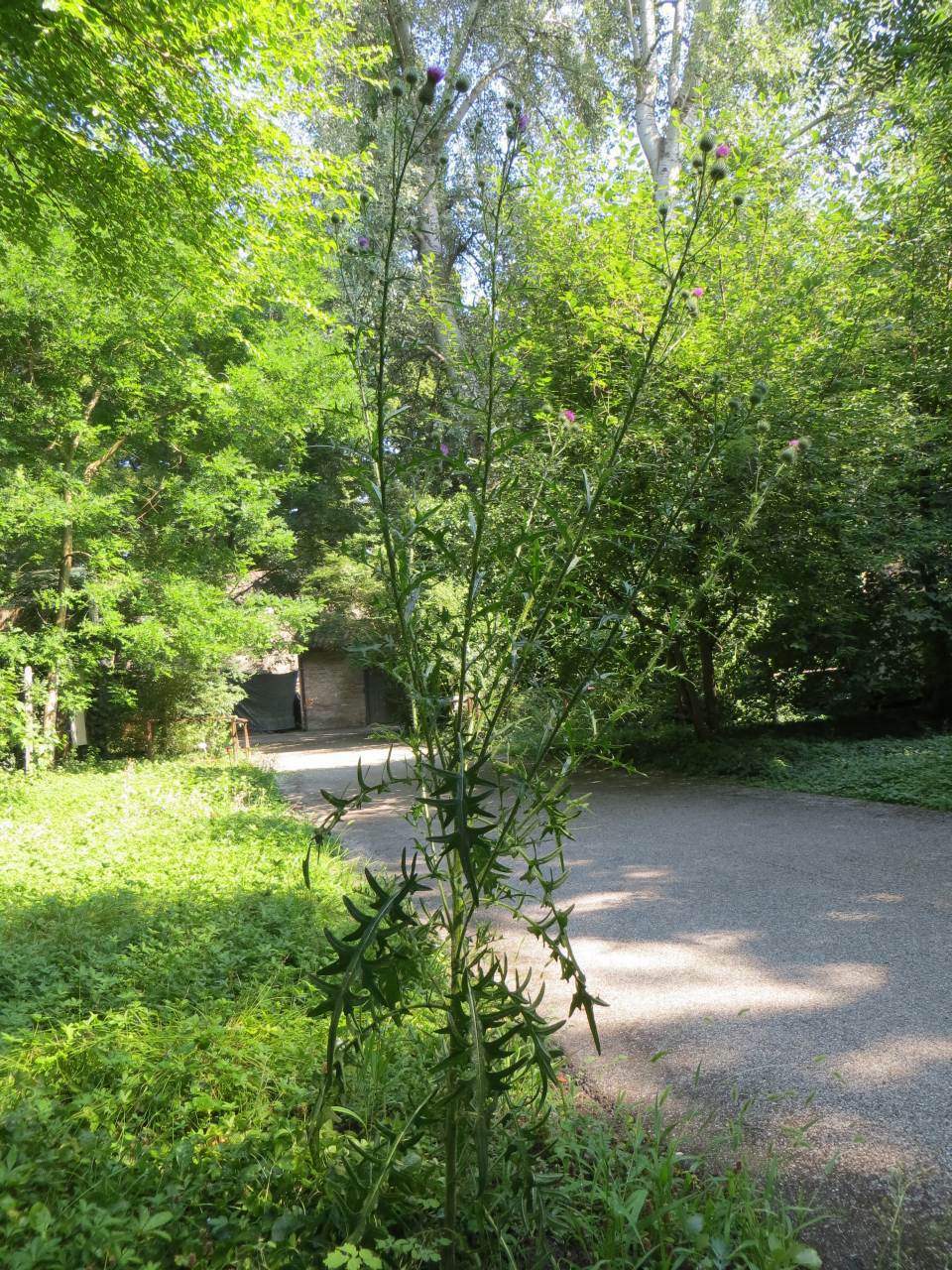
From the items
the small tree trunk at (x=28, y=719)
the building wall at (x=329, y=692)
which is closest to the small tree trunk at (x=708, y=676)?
the small tree trunk at (x=28, y=719)

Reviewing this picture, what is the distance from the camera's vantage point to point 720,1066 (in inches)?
104

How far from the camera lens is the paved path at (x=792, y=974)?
228cm

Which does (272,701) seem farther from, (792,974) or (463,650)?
(463,650)

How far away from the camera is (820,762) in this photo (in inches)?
332

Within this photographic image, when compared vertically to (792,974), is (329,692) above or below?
above

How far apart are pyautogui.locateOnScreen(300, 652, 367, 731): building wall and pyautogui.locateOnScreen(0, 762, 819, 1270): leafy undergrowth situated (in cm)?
1762

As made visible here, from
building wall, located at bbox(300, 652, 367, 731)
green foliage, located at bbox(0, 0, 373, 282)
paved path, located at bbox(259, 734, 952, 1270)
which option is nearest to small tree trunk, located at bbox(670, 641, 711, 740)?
paved path, located at bbox(259, 734, 952, 1270)

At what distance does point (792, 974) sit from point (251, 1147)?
7.84ft

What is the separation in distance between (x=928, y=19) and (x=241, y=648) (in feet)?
29.7

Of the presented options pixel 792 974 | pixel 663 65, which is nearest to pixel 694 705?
pixel 792 974

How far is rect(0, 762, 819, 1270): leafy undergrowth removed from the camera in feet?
5.38

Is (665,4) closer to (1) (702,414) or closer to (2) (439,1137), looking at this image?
(1) (702,414)

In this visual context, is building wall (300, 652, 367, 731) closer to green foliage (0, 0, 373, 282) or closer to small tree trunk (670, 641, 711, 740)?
small tree trunk (670, 641, 711, 740)

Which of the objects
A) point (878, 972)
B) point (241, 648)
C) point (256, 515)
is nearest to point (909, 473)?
point (878, 972)
